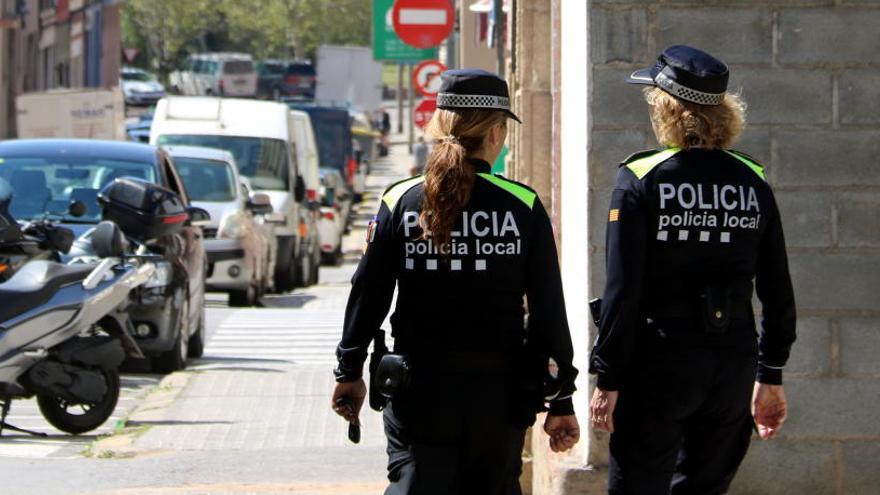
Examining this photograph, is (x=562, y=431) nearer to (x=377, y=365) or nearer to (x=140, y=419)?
(x=377, y=365)

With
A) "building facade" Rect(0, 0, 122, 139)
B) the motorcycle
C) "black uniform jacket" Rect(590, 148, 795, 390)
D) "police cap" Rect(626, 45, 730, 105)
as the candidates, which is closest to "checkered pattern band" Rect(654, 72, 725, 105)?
"police cap" Rect(626, 45, 730, 105)

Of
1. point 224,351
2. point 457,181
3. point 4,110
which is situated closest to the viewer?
point 457,181

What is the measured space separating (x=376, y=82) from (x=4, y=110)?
15.4 meters

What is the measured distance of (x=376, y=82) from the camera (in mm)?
58500

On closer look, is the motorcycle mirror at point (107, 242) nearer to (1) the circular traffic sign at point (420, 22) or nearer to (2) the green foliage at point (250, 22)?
(1) the circular traffic sign at point (420, 22)

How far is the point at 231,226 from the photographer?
18.9 meters

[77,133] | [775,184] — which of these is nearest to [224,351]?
[775,184]

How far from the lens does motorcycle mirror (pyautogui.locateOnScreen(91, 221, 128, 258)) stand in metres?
9.92

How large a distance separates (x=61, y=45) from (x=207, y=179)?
36.6 meters

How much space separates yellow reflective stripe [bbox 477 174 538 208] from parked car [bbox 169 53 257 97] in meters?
66.4

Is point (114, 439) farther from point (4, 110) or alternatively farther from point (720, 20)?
point (4, 110)

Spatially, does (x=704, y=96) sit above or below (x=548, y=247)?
above

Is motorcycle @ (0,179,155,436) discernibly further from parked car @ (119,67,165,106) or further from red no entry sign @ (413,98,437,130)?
parked car @ (119,67,165,106)

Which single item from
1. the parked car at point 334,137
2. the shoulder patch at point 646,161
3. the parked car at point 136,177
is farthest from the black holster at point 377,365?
the parked car at point 334,137
